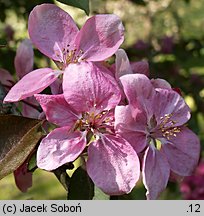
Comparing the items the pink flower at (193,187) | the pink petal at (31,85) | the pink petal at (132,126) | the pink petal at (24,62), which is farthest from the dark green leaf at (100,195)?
the pink flower at (193,187)

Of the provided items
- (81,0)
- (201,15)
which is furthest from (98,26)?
(201,15)

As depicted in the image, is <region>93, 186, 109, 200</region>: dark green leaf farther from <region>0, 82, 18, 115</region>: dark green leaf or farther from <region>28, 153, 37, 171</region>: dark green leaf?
<region>0, 82, 18, 115</region>: dark green leaf

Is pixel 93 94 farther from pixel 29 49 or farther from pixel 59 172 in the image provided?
pixel 29 49

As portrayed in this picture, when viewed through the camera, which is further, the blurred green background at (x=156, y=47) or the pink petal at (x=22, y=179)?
the blurred green background at (x=156, y=47)

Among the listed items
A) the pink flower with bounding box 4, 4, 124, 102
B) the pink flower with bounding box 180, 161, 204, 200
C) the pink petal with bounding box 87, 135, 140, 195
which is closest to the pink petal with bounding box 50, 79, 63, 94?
the pink flower with bounding box 4, 4, 124, 102

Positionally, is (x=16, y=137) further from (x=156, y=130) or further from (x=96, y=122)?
(x=156, y=130)

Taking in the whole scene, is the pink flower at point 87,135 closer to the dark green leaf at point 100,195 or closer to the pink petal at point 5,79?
the dark green leaf at point 100,195
